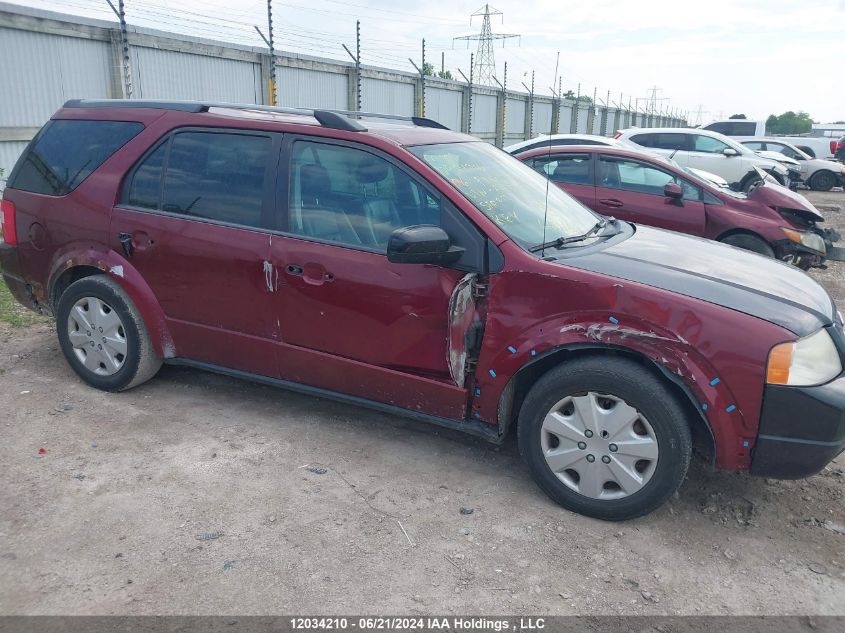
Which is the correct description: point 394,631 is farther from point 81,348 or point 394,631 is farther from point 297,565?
point 81,348

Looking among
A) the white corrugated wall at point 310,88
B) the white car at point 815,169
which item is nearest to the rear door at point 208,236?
the white corrugated wall at point 310,88

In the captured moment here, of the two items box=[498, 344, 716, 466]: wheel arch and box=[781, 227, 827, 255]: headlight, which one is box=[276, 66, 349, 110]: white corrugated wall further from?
box=[498, 344, 716, 466]: wheel arch

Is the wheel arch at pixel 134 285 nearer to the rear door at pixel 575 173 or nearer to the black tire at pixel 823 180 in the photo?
the rear door at pixel 575 173

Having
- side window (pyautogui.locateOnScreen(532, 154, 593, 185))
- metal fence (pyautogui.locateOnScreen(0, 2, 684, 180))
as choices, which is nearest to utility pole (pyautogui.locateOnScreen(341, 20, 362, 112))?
metal fence (pyautogui.locateOnScreen(0, 2, 684, 180))

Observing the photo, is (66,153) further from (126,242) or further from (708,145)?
(708,145)

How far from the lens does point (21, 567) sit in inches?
111

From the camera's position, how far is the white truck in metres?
26.8

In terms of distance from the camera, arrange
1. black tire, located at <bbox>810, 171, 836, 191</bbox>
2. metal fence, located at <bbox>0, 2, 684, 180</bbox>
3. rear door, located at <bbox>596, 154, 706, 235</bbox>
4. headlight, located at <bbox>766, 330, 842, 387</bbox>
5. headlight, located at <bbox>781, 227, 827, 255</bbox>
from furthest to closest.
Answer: black tire, located at <bbox>810, 171, 836, 191</bbox> → metal fence, located at <bbox>0, 2, 684, 180</bbox> → rear door, located at <bbox>596, 154, 706, 235</bbox> → headlight, located at <bbox>781, 227, 827, 255</bbox> → headlight, located at <bbox>766, 330, 842, 387</bbox>

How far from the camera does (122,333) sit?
4.40m

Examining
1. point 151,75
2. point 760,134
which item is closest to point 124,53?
point 151,75

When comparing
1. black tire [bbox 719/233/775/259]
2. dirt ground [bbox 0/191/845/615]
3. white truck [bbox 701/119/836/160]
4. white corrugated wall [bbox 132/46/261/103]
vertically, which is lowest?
dirt ground [bbox 0/191/845/615]

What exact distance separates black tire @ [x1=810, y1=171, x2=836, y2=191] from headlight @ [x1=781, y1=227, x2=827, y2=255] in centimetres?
1819

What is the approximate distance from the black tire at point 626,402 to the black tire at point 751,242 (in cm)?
542

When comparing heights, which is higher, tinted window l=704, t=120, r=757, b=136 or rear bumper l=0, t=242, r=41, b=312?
tinted window l=704, t=120, r=757, b=136
